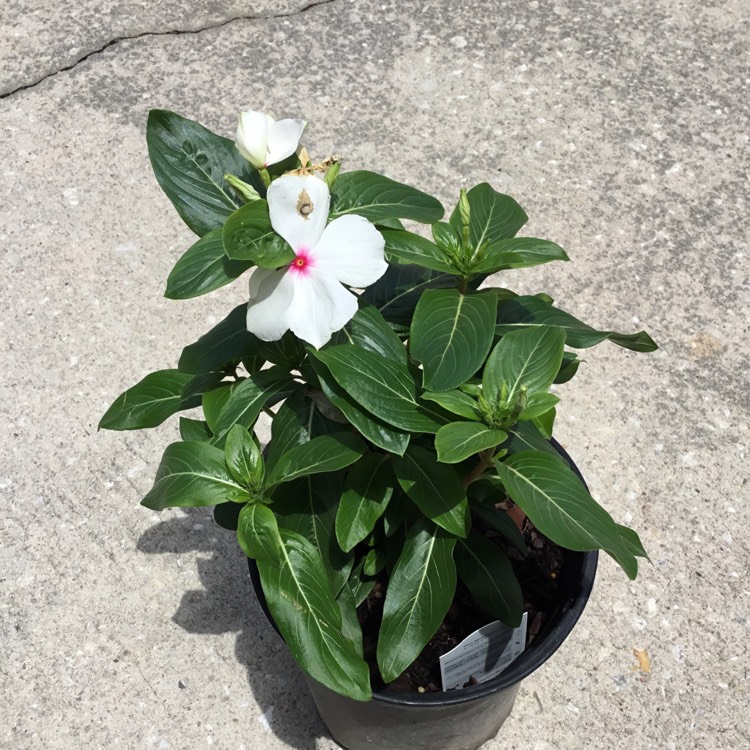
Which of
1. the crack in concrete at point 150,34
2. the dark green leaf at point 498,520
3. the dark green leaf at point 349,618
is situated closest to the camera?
the dark green leaf at point 349,618

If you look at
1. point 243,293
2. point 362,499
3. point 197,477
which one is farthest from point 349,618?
point 243,293

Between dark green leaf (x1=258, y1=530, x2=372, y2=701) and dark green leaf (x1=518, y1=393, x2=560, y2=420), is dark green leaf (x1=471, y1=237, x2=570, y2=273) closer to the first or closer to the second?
dark green leaf (x1=518, y1=393, x2=560, y2=420)

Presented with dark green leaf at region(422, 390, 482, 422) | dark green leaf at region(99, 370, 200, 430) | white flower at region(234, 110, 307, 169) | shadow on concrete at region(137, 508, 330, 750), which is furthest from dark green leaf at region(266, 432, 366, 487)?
shadow on concrete at region(137, 508, 330, 750)

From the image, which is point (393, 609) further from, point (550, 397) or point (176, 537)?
point (176, 537)

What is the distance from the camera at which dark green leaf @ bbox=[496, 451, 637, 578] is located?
937 mm

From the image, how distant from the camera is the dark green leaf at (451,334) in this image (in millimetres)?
970

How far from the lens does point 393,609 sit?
44.7 inches

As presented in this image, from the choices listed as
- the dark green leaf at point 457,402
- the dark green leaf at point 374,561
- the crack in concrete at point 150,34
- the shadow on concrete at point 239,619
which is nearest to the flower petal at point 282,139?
the dark green leaf at point 457,402

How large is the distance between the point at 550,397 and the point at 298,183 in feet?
1.27

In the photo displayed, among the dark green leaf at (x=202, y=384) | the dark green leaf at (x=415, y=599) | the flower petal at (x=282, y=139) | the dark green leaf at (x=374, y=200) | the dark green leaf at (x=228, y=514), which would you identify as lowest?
the dark green leaf at (x=415, y=599)

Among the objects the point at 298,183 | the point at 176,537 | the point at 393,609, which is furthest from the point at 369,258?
the point at 176,537

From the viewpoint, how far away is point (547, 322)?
114 centimetres

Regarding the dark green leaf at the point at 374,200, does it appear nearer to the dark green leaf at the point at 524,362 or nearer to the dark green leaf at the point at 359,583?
the dark green leaf at the point at 524,362

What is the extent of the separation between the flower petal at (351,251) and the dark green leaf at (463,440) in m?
0.19
